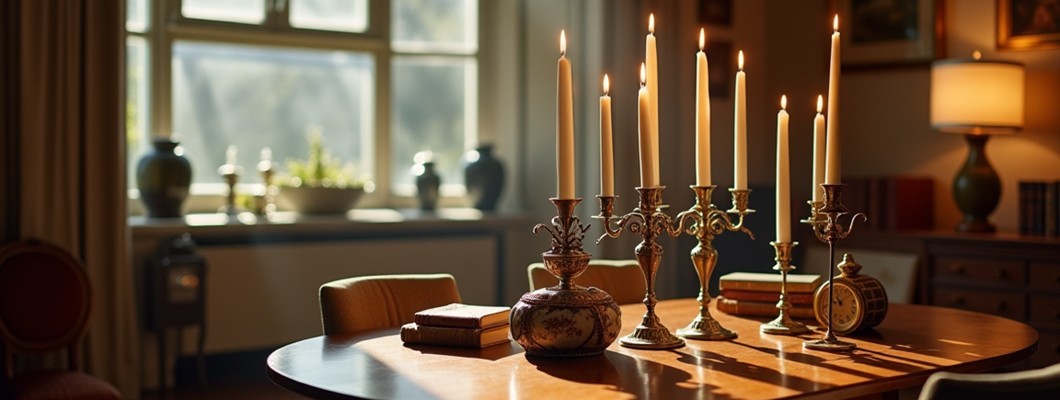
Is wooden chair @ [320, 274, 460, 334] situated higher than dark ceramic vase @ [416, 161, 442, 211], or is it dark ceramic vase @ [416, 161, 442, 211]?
dark ceramic vase @ [416, 161, 442, 211]

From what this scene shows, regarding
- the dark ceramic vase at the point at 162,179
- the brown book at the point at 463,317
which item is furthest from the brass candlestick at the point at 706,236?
the dark ceramic vase at the point at 162,179

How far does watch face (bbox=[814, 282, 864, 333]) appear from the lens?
2.30m

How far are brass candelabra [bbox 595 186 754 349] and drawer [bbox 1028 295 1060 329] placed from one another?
218 centimetres

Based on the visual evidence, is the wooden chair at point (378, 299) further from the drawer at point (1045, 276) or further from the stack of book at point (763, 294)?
the drawer at point (1045, 276)

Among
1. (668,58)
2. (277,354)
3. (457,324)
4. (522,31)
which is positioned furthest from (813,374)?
(522,31)

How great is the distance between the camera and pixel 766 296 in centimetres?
255

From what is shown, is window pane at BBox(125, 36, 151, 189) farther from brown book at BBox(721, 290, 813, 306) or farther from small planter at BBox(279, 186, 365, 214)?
brown book at BBox(721, 290, 813, 306)

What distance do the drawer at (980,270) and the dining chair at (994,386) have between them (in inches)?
103

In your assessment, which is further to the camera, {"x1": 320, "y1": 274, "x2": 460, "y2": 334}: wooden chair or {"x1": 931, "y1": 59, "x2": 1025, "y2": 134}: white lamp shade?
{"x1": 931, "y1": 59, "x2": 1025, "y2": 134}: white lamp shade

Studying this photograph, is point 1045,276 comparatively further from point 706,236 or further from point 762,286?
point 706,236

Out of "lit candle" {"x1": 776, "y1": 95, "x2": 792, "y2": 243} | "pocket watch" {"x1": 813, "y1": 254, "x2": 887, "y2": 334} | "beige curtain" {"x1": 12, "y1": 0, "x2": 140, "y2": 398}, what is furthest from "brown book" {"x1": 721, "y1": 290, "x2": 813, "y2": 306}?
"beige curtain" {"x1": 12, "y1": 0, "x2": 140, "y2": 398}

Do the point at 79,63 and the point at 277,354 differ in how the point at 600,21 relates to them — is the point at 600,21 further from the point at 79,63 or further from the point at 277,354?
the point at 277,354

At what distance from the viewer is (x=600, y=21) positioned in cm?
492

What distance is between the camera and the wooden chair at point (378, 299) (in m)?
2.41
